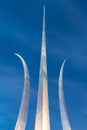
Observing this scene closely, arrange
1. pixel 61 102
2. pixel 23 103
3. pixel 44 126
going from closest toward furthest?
pixel 44 126
pixel 23 103
pixel 61 102

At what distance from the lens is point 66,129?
38875 mm

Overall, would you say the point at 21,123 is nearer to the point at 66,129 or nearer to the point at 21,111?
the point at 21,111

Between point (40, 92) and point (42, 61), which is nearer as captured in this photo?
point (40, 92)

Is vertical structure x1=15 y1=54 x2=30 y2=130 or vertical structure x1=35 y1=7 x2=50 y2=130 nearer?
vertical structure x1=35 y1=7 x2=50 y2=130

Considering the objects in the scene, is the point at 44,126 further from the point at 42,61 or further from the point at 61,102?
the point at 42,61

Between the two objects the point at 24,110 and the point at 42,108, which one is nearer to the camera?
the point at 42,108

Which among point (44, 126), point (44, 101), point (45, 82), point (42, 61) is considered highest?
point (42, 61)

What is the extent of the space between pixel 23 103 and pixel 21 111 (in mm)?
1081

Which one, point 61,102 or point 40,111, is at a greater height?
point 61,102

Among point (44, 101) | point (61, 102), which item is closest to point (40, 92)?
point (44, 101)

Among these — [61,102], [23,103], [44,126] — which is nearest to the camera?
[44,126]

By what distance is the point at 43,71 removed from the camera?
1558 inches

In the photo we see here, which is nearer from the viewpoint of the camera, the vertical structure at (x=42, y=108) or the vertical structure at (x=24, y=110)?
the vertical structure at (x=42, y=108)

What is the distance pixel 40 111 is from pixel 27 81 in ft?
16.0
